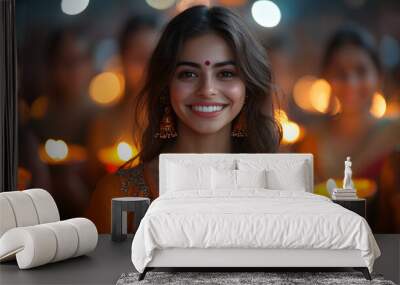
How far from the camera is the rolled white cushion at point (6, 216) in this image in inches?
213

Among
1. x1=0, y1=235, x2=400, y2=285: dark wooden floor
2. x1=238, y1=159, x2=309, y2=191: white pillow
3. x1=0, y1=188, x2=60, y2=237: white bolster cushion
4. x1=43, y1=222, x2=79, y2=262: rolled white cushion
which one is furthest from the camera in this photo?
x1=238, y1=159, x2=309, y2=191: white pillow

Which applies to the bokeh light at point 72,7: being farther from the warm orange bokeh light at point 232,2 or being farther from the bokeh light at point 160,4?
the warm orange bokeh light at point 232,2

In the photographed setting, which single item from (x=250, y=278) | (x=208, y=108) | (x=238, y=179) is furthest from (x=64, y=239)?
(x=208, y=108)

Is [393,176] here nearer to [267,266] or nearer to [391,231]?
[391,231]

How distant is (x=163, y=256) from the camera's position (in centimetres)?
481

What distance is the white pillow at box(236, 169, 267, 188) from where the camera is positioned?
642 centimetres

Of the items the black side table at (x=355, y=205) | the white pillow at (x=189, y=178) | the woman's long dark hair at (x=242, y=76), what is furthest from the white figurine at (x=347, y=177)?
the white pillow at (x=189, y=178)

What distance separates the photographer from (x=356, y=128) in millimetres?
7277

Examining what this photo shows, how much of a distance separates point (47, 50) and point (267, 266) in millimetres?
3872

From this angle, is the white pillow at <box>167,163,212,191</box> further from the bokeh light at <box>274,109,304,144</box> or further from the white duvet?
the white duvet

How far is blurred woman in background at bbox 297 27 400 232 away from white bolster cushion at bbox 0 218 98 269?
295cm

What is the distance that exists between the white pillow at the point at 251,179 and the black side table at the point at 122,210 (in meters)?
1.01

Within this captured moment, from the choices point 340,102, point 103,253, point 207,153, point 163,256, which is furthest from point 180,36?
point 163,256

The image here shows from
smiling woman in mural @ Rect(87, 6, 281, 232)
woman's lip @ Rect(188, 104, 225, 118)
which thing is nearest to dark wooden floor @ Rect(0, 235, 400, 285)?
smiling woman in mural @ Rect(87, 6, 281, 232)
